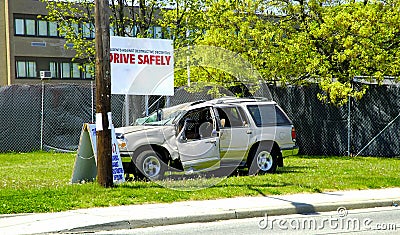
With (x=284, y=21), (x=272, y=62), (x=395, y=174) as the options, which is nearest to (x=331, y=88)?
(x=272, y=62)

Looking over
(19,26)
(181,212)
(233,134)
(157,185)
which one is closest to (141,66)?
(233,134)

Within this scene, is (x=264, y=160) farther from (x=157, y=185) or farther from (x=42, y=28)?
(x=42, y=28)

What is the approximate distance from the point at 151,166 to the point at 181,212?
3758mm

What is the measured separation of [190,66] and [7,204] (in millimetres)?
9354

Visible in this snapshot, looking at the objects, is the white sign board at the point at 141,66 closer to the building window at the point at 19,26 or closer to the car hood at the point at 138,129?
the car hood at the point at 138,129

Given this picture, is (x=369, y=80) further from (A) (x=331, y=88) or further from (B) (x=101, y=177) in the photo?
(B) (x=101, y=177)

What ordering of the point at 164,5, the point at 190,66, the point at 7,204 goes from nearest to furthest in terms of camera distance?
the point at 7,204 < the point at 190,66 < the point at 164,5

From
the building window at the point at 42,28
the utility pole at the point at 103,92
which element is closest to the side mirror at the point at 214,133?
the utility pole at the point at 103,92

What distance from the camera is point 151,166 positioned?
567 inches

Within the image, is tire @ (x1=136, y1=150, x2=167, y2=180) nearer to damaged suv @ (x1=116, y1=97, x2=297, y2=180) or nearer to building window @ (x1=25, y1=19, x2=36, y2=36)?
damaged suv @ (x1=116, y1=97, x2=297, y2=180)

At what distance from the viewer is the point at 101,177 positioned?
12742 mm

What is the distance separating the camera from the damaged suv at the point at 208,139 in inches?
564

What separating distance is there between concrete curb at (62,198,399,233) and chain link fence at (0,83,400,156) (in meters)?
10.3

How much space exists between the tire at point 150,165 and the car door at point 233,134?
58.6 inches
